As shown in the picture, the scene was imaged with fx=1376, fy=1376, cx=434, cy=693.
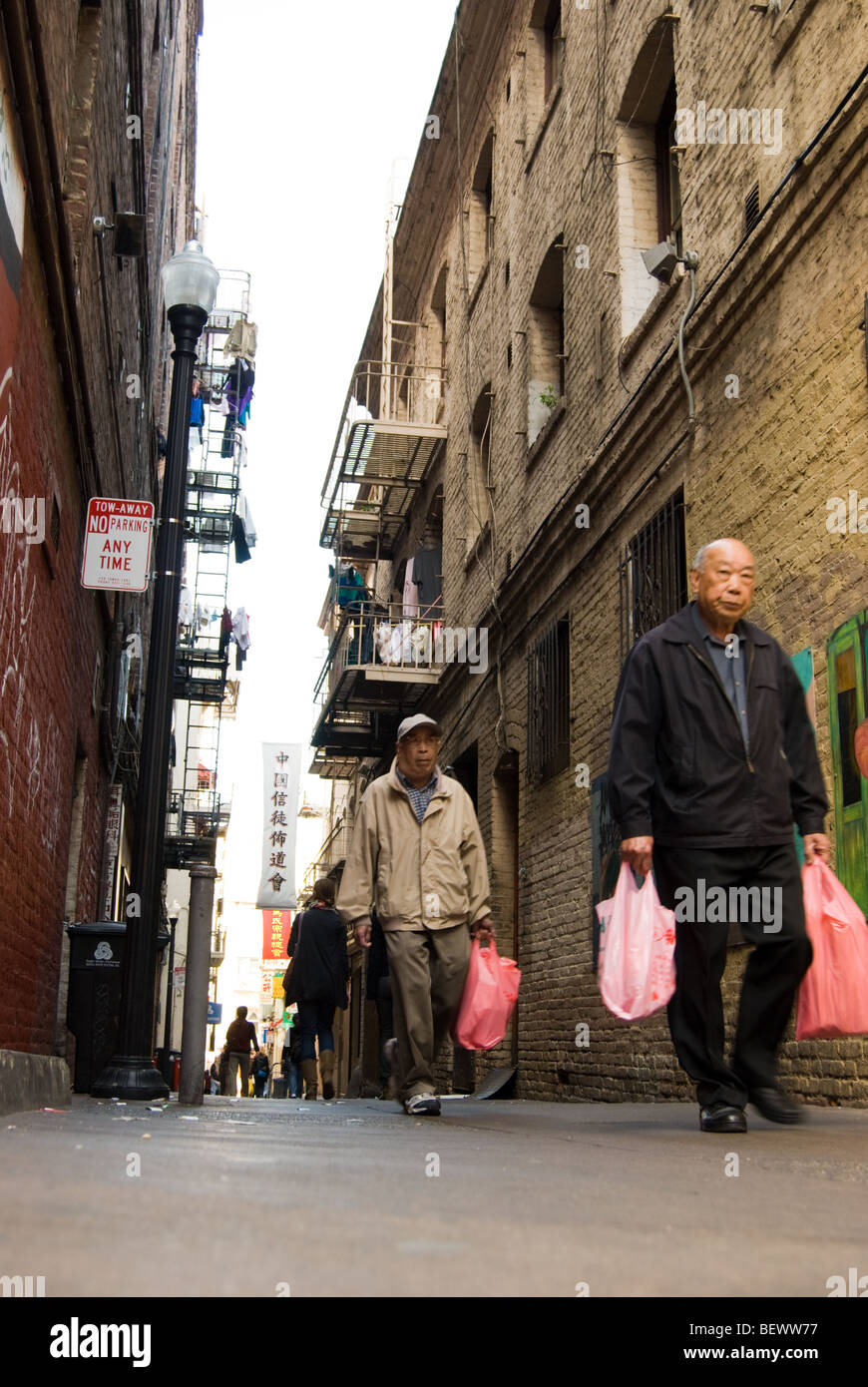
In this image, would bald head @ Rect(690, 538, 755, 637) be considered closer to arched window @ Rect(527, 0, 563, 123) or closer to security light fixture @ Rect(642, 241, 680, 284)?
security light fixture @ Rect(642, 241, 680, 284)

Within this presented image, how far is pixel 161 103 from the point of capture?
55.6 feet

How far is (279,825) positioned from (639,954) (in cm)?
2680

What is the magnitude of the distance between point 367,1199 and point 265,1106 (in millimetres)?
5708

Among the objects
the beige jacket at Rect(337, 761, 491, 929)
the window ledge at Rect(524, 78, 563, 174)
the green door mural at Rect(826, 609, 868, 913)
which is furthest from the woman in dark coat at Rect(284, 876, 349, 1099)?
the window ledge at Rect(524, 78, 563, 174)

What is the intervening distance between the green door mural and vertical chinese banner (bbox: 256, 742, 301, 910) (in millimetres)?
22406

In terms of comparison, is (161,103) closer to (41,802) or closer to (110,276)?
(110,276)

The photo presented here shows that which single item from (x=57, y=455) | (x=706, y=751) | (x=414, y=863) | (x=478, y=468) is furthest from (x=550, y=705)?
(x=706, y=751)

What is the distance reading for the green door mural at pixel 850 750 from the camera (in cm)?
721

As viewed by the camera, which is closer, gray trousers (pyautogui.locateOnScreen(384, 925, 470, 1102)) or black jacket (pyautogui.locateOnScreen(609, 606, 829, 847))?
black jacket (pyautogui.locateOnScreen(609, 606, 829, 847))

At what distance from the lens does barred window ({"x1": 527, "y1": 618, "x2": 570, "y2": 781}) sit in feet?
44.2

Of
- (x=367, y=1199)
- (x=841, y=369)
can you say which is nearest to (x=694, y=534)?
(x=841, y=369)

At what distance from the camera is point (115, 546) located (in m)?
9.05

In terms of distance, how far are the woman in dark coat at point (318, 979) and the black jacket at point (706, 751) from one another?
20.4ft

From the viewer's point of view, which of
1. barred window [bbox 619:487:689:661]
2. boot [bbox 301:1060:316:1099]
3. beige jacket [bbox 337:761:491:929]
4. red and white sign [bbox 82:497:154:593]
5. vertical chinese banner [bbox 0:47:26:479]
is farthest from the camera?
boot [bbox 301:1060:316:1099]
